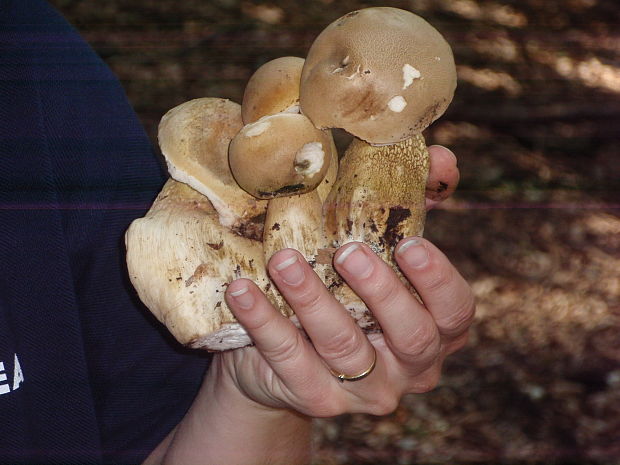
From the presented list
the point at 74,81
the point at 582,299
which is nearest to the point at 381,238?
the point at 74,81

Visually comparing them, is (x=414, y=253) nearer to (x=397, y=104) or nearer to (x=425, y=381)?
(x=397, y=104)

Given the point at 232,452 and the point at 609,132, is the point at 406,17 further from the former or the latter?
the point at 609,132

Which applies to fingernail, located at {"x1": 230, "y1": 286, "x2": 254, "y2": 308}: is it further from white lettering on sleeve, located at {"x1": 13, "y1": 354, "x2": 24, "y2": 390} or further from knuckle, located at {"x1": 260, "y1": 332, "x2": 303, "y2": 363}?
white lettering on sleeve, located at {"x1": 13, "y1": 354, "x2": 24, "y2": 390}

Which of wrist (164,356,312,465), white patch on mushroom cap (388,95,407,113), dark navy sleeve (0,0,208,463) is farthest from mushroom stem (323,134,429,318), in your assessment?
dark navy sleeve (0,0,208,463)

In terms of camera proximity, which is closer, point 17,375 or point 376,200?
point 376,200

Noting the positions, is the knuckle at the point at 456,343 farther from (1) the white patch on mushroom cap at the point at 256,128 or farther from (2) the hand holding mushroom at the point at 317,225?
(1) the white patch on mushroom cap at the point at 256,128

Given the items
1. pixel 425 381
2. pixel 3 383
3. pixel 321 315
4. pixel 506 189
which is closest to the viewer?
pixel 321 315

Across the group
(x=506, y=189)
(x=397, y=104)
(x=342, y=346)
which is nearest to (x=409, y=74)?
(x=397, y=104)
